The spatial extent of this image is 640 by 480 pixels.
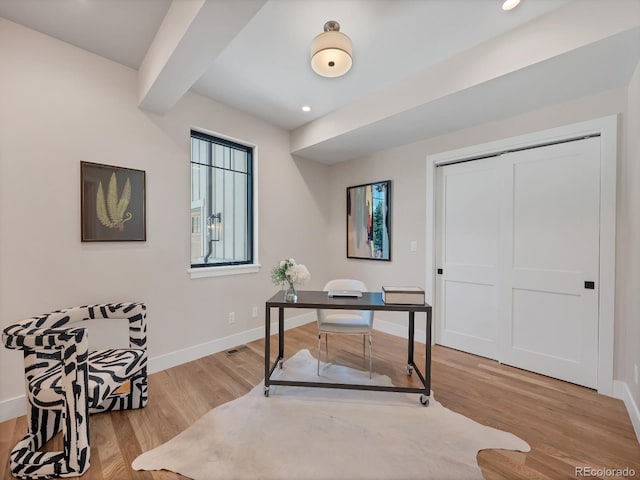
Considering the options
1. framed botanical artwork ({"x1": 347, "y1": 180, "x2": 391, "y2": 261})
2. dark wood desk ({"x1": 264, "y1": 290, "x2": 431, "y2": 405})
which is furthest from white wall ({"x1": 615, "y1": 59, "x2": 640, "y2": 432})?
framed botanical artwork ({"x1": 347, "y1": 180, "x2": 391, "y2": 261})

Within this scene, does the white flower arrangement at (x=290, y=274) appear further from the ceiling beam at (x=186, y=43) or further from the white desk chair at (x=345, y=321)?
the ceiling beam at (x=186, y=43)

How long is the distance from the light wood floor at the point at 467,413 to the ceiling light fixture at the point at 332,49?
2577 mm

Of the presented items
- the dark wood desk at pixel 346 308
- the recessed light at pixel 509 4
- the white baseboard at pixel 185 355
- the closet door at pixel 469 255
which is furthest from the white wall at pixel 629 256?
the white baseboard at pixel 185 355

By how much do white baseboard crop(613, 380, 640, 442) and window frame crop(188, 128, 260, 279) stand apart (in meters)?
3.37

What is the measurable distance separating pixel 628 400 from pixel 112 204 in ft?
14.0

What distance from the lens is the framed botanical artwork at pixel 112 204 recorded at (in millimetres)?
2234

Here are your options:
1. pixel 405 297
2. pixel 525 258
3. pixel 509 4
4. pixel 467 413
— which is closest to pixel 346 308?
pixel 405 297

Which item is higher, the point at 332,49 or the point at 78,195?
the point at 332,49

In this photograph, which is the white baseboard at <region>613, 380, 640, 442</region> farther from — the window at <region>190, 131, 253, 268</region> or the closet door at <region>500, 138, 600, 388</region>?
the window at <region>190, 131, 253, 268</region>

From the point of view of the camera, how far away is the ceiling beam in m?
1.50

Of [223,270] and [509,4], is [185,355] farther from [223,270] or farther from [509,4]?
[509,4]

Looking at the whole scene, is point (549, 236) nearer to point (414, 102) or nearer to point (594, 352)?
point (594, 352)

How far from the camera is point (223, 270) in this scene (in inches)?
124

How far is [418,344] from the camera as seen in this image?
3.30m
